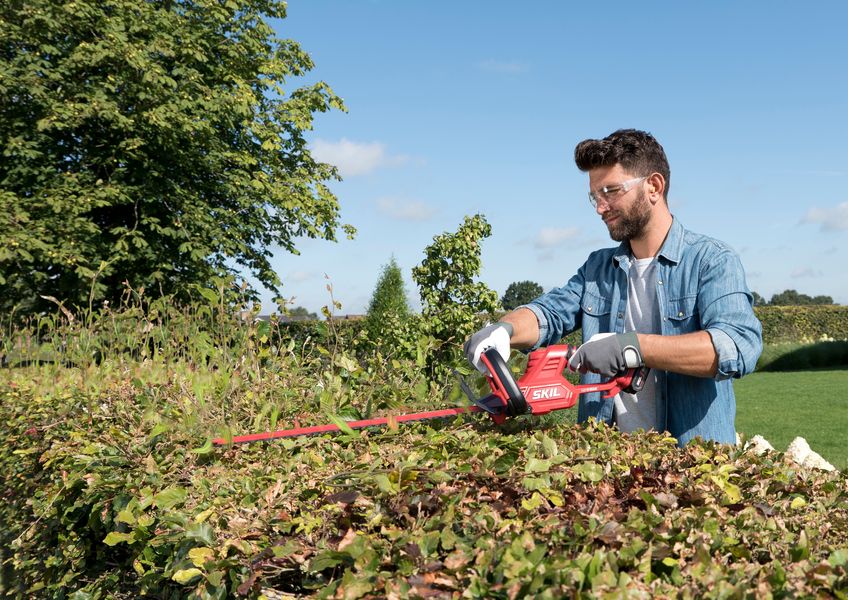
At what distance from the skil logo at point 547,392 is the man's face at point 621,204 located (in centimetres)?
94

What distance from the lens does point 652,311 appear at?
3.42m

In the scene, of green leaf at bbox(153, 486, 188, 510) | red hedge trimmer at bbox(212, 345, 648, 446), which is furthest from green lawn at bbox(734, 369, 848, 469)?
green leaf at bbox(153, 486, 188, 510)

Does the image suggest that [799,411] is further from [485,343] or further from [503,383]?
[503,383]

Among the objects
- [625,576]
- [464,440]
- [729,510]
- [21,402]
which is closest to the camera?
[625,576]

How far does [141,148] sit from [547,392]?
53.4 ft

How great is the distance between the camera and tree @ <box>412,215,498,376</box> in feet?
30.7

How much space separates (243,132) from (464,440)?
678 inches

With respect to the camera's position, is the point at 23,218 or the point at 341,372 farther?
the point at 23,218

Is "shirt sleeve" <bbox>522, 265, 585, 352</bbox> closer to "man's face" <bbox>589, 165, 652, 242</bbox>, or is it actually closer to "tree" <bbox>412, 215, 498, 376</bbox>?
"man's face" <bbox>589, 165, 652, 242</bbox>

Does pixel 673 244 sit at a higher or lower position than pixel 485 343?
higher

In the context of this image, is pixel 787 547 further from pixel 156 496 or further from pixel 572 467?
pixel 156 496

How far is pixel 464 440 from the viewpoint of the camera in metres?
2.68

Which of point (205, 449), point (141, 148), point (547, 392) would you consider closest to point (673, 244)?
point (547, 392)

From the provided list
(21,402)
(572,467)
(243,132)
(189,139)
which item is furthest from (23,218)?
(572,467)
